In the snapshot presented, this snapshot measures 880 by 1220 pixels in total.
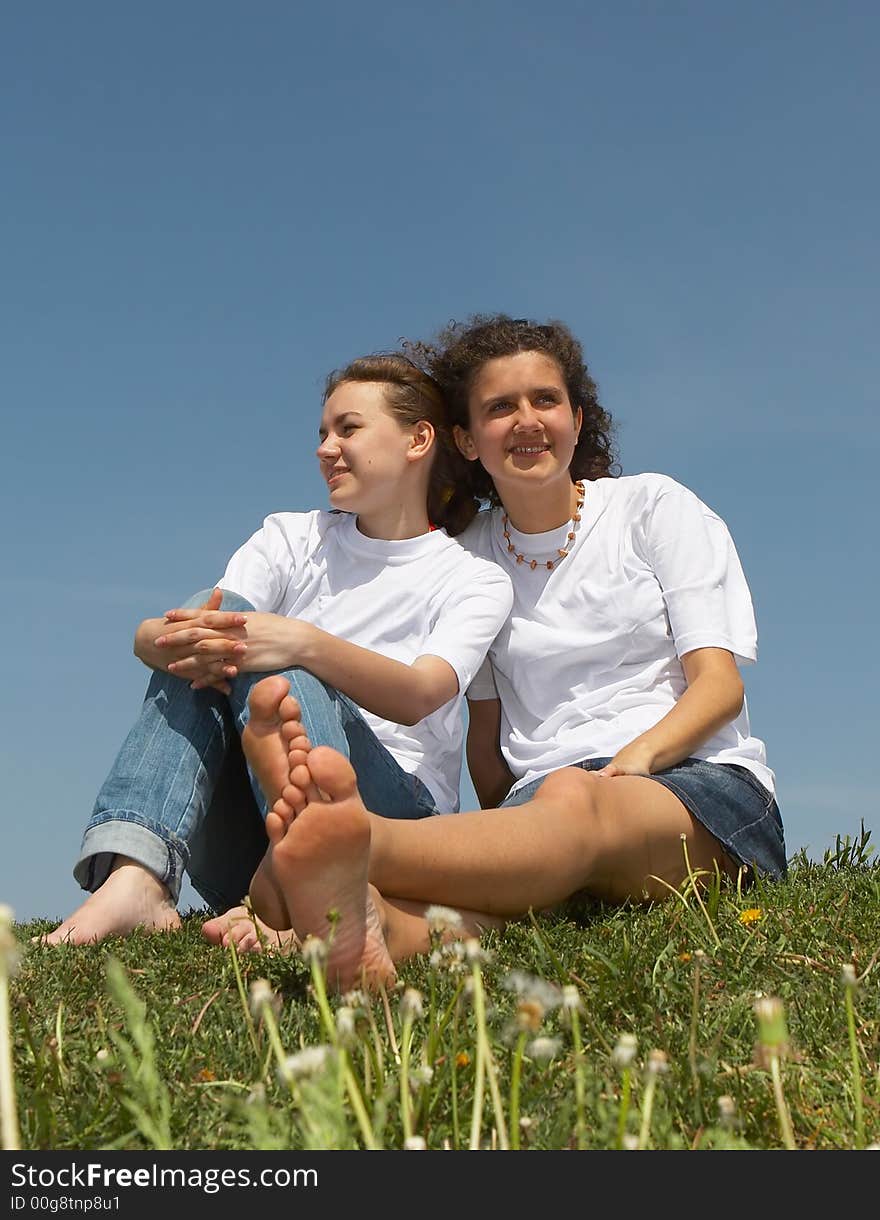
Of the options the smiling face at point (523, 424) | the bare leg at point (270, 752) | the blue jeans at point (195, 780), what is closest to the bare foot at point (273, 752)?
the bare leg at point (270, 752)

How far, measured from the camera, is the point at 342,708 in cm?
359

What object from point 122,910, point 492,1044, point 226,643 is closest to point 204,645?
point 226,643

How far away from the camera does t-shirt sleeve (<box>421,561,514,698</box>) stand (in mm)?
3893

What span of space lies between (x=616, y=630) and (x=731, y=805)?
0.78 meters

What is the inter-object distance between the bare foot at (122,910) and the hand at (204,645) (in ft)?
1.94

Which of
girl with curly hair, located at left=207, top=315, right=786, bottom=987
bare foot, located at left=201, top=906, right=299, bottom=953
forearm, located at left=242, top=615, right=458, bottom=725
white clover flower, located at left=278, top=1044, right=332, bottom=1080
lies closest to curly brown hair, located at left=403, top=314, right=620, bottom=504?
girl with curly hair, located at left=207, top=315, right=786, bottom=987

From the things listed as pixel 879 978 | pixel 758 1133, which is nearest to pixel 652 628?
pixel 879 978

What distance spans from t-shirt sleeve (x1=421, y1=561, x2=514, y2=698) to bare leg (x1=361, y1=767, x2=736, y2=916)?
0.64 meters

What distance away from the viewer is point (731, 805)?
3.89 m

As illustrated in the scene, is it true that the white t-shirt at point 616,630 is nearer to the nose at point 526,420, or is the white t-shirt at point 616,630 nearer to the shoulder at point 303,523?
the nose at point 526,420

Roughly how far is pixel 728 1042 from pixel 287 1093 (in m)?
0.91

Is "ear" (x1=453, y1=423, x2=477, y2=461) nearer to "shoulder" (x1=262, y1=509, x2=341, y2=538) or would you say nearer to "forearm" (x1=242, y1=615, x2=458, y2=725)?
"shoulder" (x1=262, y1=509, x2=341, y2=538)

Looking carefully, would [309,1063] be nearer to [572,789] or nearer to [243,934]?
[243,934]

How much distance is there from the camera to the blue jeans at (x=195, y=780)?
3.51 meters
